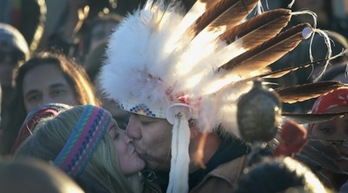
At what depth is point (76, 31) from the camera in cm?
891

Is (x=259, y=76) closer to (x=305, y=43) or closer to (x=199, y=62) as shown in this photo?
(x=199, y=62)

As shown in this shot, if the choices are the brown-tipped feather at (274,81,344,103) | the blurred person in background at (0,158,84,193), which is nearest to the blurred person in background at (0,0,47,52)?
the brown-tipped feather at (274,81,344,103)

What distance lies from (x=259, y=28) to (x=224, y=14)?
0.56ft

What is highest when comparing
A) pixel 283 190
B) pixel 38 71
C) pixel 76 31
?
pixel 283 190

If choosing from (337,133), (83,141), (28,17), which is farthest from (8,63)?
(337,133)

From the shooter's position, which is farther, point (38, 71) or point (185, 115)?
point (38, 71)

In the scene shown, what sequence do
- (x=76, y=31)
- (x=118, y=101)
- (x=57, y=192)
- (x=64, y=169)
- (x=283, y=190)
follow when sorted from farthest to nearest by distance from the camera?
(x=76, y=31)
(x=118, y=101)
(x=64, y=169)
(x=283, y=190)
(x=57, y=192)

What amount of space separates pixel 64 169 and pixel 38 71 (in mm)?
2580

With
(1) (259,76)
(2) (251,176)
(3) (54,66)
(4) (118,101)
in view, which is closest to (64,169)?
(4) (118,101)

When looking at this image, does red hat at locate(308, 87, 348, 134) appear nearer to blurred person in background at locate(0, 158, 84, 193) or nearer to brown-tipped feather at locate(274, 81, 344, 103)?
brown-tipped feather at locate(274, 81, 344, 103)

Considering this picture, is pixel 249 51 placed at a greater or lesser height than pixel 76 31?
greater

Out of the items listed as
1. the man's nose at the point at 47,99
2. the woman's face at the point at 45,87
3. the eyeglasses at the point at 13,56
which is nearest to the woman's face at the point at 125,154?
the woman's face at the point at 45,87

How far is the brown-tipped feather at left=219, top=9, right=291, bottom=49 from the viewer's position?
4570 mm

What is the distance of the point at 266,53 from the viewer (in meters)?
4.60
